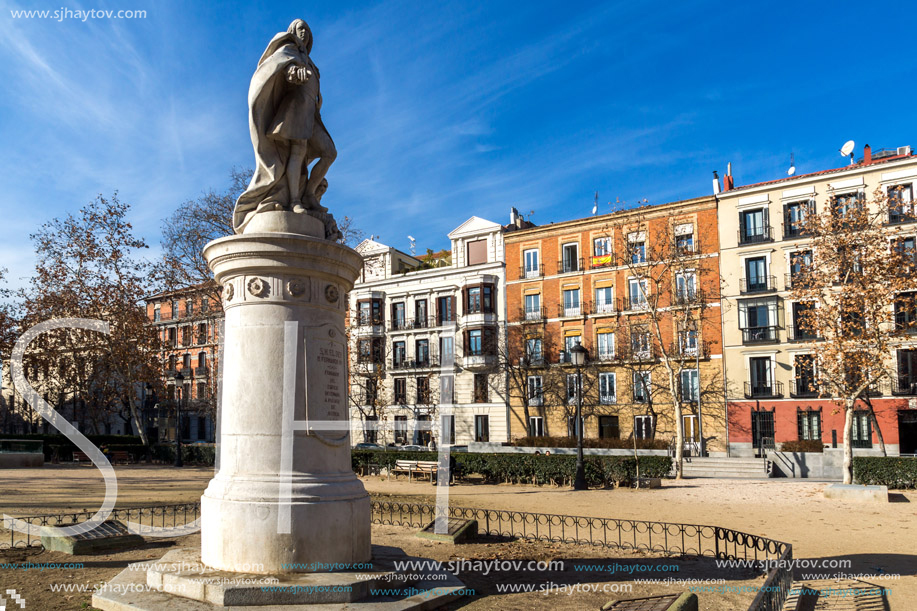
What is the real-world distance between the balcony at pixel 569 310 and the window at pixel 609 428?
21.0ft

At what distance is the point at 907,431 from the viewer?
32906mm

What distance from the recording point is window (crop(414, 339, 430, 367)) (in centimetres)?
4625

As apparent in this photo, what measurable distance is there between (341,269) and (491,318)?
1458 inches

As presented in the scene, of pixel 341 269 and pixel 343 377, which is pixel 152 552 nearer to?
pixel 343 377

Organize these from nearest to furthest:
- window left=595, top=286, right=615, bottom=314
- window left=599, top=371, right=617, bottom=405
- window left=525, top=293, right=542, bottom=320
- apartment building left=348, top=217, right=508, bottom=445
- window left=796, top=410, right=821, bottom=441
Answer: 1. window left=796, top=410, right=821, bottom=441
2. window left=599, top=371, right=617, bottom=405
3. window left=595, top=286, right=615, bottom=314
4. window left=525, top=293, right=542, bottom=320
5. apartment building left=348, top=217, right=508, bottom=445

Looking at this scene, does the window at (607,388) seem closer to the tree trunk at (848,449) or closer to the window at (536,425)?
the window at (536,425)

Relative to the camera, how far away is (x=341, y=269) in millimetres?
7109

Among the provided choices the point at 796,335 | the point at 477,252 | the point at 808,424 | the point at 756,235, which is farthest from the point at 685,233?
the point at 477,252

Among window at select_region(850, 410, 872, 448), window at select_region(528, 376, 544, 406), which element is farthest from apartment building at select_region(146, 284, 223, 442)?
window at select_region(850, 410, 872, 448)

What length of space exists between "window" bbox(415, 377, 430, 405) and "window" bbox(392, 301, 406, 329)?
424 centimetres

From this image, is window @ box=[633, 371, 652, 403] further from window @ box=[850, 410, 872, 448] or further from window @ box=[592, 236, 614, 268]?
window @ box=[850, 410, 872, 448]

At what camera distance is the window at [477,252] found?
46250mm

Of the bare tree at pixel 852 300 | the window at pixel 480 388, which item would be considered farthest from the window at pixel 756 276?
the window at pixel 480 388

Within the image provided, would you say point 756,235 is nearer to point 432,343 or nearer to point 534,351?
point 534,351
